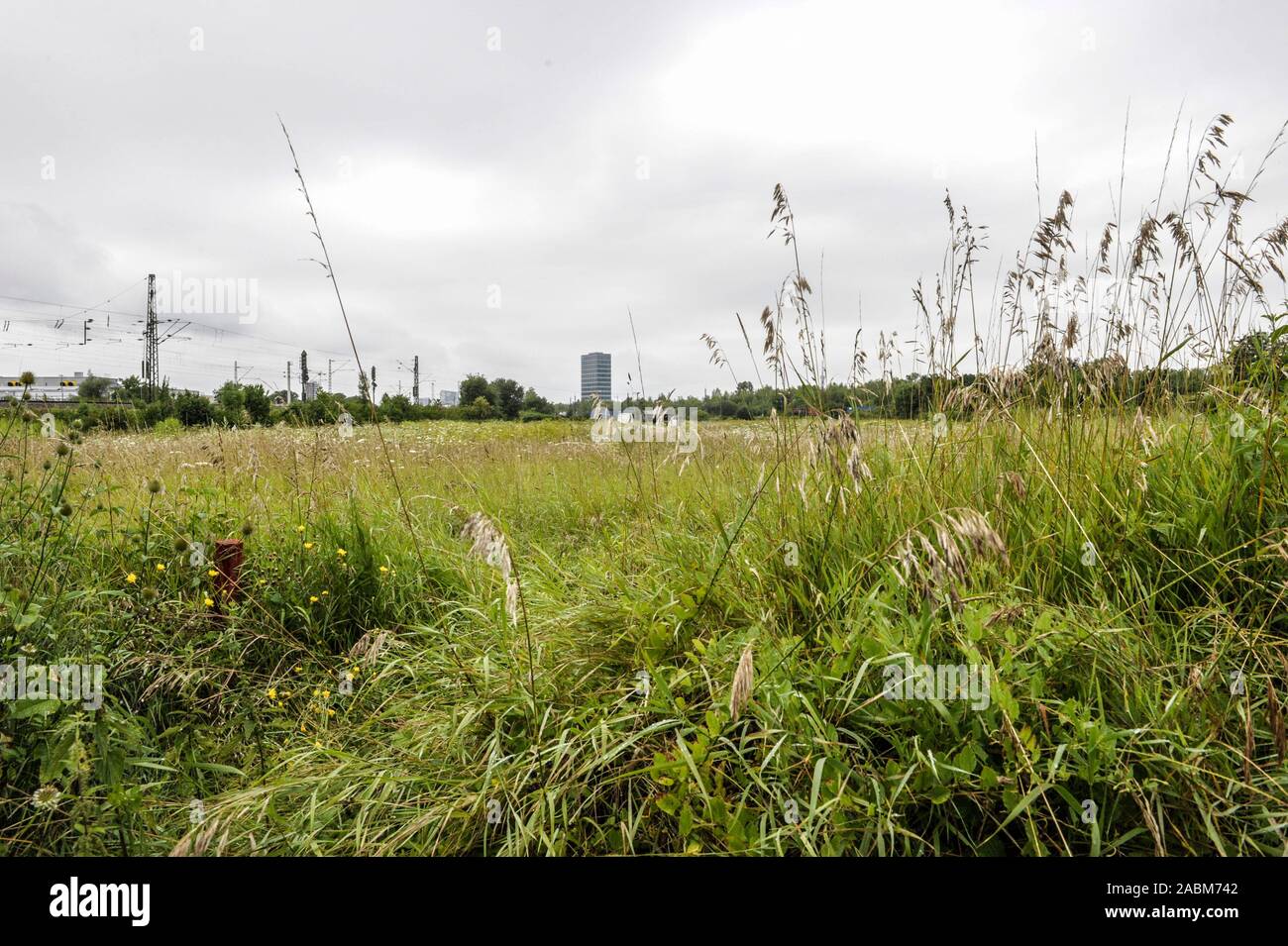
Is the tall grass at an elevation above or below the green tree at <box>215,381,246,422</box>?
below

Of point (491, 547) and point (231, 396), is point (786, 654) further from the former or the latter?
point (231, 396)

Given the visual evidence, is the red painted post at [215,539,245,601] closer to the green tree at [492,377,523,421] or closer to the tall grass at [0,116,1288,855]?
the tall grass at [0,116,1288,855]

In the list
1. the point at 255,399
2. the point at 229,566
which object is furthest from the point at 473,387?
the point at 229,566

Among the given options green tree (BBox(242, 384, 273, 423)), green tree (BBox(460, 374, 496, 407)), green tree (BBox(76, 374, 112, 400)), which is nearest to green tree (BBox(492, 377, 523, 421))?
green tree (BBox(460, 374, 496, 407))

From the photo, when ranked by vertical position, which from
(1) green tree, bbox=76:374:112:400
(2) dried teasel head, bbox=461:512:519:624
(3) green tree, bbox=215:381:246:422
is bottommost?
(2) dried teasel head, bbox=461:512:519:624

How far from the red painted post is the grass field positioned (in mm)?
75

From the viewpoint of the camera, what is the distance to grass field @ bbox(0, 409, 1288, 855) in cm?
141

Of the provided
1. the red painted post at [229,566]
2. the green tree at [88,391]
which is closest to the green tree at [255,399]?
the green tree at [88,391]

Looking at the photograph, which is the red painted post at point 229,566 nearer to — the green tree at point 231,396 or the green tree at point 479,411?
the green tree at point 231,396

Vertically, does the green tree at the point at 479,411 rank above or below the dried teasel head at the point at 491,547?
above

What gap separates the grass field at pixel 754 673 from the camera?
1412mm

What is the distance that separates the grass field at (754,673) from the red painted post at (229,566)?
75 mm
